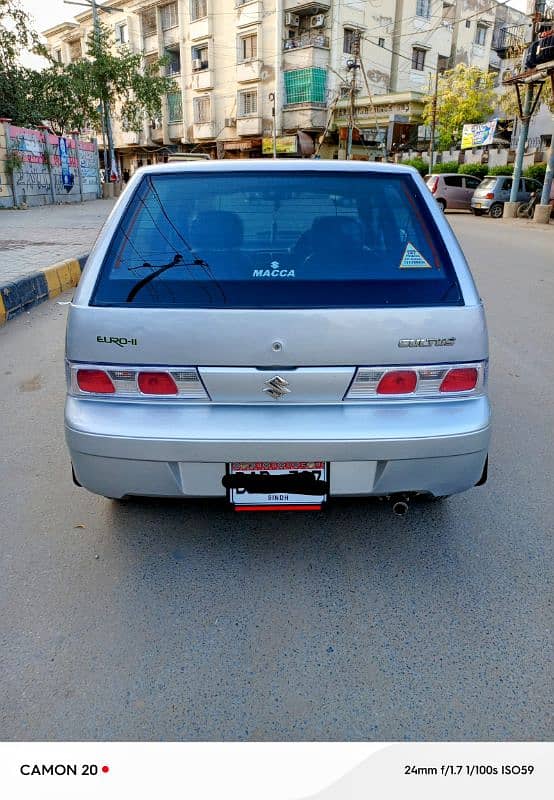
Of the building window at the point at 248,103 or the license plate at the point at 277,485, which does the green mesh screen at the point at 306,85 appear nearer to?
the building window at the point at 248,103

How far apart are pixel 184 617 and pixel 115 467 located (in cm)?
64

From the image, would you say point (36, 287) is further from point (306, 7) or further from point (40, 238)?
point (306, 7)

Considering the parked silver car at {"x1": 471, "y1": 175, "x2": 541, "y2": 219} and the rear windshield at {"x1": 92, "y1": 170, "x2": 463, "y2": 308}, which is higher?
the rear windshield at {"x1": 92, "y1": 170, "x2": 463, "y2": 308}

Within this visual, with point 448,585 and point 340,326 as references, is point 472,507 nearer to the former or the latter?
point 448,585

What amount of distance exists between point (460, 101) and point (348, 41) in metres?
8.70

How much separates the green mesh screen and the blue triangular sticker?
3995 cm

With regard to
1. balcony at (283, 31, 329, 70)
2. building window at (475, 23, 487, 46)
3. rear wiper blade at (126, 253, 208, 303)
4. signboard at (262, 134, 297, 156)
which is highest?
building window at (475, 23, 487, 46)

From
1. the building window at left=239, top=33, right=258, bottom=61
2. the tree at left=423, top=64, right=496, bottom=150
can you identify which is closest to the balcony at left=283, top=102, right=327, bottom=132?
the building window at left=239, top=33, right=258, bottom=61

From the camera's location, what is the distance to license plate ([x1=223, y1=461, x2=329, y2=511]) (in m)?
2.35

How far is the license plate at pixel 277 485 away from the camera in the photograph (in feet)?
7.72

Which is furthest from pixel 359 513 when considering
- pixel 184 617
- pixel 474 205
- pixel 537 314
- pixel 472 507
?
pixel 474 205

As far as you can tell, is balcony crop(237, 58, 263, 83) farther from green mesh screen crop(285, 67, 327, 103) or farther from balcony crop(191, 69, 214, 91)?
balcony crop(191, 69, 214, 91)

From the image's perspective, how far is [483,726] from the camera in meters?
1.84

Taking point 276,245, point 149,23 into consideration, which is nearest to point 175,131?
point 149,23
